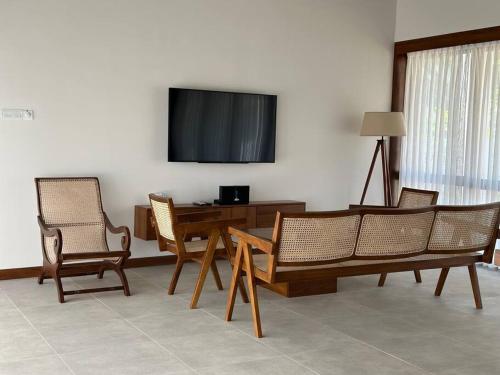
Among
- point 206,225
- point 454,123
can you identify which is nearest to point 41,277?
point 206,225

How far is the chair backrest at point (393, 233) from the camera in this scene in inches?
182

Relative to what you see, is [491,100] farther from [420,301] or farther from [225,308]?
[225,308]

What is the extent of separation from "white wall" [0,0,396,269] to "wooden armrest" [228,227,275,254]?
2.15m

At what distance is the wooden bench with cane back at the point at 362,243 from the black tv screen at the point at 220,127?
216 centimetres

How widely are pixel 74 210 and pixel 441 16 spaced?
451 centimetres

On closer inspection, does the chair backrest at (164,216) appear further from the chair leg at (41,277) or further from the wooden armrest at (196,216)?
the chair leg at (41,277)

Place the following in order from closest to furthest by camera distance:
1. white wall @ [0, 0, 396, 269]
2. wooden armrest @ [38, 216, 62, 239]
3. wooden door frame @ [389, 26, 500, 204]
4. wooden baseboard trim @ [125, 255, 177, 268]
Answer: wooden armrest @ [38, 216, 62, 239]
white wall @ [0, 0, 396, 269]
wooden baseboard trim @ [125, 255, 177, 268]
wooden door frame @ [389, 26, 500, 204]

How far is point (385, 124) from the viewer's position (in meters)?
7.49

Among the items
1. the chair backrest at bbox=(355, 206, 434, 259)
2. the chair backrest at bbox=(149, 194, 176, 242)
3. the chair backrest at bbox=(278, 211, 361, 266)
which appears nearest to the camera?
the chair backrest at bbox=(278, 211, 361, 266)

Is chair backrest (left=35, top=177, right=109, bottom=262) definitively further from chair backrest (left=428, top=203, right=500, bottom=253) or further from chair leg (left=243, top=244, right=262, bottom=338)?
chair backrest (left=428, top=203, right=500, bottom=253)

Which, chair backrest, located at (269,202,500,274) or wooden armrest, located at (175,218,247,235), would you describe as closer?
chair backrest, located at (269,202,500,274)

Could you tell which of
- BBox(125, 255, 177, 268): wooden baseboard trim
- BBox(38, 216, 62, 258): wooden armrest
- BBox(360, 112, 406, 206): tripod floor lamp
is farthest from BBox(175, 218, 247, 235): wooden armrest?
BBox(360, 112, 406, 206): tripod floor lamp

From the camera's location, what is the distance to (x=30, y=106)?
6.08m

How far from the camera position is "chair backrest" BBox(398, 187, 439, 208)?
6.17m
